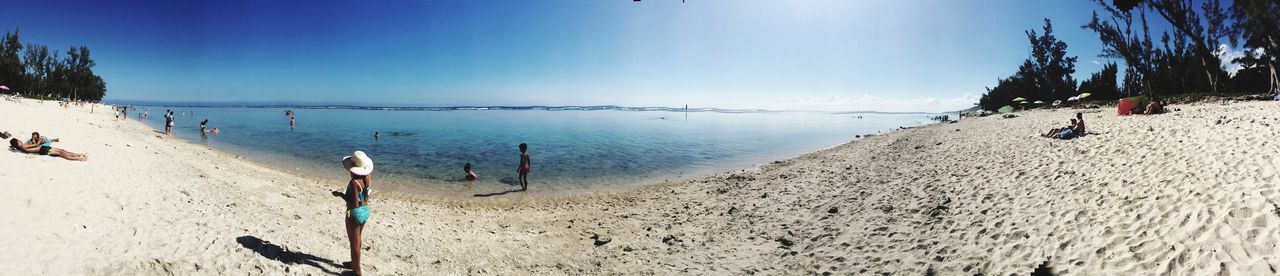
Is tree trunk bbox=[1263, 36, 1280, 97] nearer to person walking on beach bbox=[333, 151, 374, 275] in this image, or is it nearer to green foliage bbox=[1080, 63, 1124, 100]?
green foliage bbox=[1080, 63, 1124, 100]

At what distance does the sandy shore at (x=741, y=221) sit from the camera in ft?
18.6

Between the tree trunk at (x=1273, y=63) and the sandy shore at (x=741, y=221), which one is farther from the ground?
the tree trunk at (x=1273, y=63)

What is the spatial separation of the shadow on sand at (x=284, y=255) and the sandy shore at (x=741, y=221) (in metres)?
0.04

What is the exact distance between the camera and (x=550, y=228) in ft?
33.3

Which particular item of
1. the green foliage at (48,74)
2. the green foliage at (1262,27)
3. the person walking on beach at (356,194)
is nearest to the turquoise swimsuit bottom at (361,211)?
the person walking on beach at (356,194)

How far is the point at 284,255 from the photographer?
629 centimetres

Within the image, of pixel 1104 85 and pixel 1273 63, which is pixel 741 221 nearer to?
pixel 1273 63

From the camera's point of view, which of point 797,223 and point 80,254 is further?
point 797,223

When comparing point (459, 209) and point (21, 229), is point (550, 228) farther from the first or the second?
point (21, 229)

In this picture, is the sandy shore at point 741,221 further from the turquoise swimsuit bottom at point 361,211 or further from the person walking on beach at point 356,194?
the turquoise swimsuit bottom at point 361,211

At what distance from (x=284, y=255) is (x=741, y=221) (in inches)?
332

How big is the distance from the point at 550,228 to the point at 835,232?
609 cm

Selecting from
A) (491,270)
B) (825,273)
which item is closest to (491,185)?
(491,270)

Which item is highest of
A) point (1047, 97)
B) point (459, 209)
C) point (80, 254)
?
point (1047, 97)
